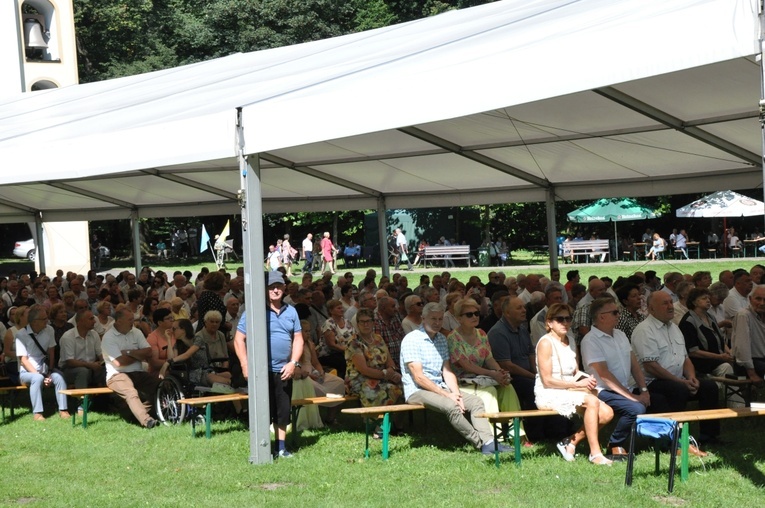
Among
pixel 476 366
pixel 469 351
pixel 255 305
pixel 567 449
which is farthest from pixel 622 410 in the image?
pixel 255 305

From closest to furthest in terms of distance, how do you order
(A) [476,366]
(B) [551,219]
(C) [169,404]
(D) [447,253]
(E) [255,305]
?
(E) [255,305] < (A) [476,366] < (C) [169,404] < (B) [551,219] < (D) [447,253]

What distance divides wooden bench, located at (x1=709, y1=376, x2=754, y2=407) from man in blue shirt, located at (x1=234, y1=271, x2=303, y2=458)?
11.7ft

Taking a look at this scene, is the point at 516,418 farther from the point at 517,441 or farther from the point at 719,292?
the point at 719,292

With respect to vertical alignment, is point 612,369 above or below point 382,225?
below

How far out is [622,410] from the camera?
7531 mm

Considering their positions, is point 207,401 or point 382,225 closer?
point 207,401

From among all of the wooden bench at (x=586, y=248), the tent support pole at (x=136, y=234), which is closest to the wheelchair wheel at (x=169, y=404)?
the tent support pole at (x=136, y=234)

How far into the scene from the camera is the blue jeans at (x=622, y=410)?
24.5ft

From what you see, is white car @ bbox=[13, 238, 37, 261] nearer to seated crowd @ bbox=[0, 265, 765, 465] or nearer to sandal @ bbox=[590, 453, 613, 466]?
seated crowd @ bbox=[0, 265, 765, 465]

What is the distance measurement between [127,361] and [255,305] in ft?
9.44

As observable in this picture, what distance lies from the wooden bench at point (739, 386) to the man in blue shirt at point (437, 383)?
1.99 metres

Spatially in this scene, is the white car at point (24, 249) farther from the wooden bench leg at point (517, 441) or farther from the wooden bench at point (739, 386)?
the wooden bench leg at point (517, 441)

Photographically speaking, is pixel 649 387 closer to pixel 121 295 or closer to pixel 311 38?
pixel 121 295

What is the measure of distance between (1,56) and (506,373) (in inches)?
1006
